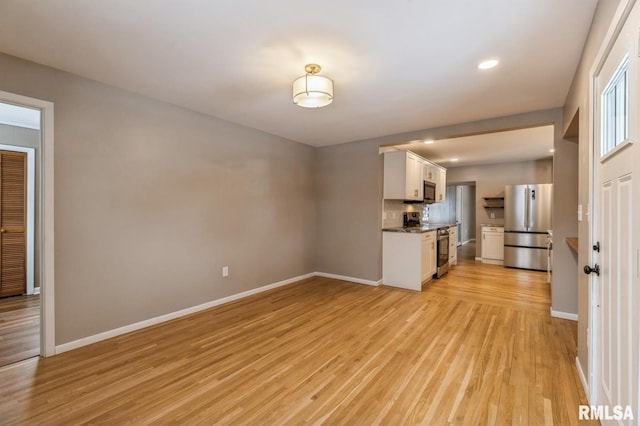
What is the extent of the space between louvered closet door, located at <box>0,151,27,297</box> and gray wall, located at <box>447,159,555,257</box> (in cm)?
886

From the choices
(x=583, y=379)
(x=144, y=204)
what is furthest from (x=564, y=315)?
(x=144, y=204)

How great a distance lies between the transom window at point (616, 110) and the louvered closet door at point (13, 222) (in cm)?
637

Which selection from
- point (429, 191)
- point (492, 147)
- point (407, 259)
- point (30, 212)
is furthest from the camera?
point (429, 191)

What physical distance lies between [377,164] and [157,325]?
3.84m

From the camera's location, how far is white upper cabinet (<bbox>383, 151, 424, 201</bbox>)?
15.7ft

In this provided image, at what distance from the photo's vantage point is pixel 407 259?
Result: 4656 millimetres

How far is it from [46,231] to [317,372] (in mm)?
2563

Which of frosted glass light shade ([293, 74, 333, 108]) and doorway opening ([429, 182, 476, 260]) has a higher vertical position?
frosted glass light shade ([293, 74, 333, 108])

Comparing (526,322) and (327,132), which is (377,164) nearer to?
(327,132)

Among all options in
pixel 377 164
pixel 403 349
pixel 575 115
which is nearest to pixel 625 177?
pixel 575 115

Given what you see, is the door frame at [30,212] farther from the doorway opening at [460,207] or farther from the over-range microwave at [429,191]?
the doorway opening at [460,207]

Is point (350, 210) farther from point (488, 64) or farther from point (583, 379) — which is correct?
point (583, 379)

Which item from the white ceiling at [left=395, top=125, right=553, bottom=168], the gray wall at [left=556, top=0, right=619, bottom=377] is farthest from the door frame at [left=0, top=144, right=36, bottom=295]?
the gray wall at [left=556, top=0, right=619, bottom=377]

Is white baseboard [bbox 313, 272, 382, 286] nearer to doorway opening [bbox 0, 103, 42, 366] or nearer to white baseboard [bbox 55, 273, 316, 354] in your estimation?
white baseboard [bbox 55, 273, 316, 354]
